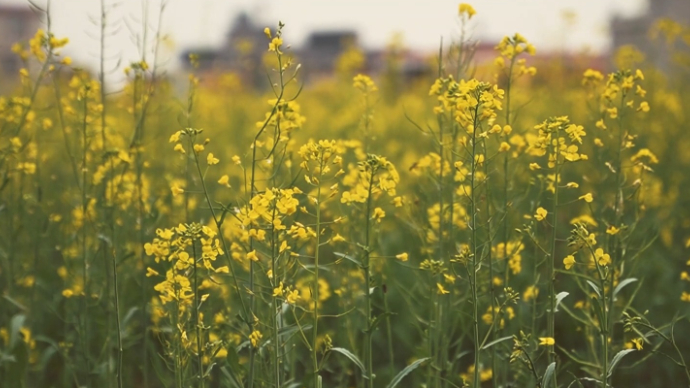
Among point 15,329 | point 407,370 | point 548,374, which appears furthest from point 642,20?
point 15,329

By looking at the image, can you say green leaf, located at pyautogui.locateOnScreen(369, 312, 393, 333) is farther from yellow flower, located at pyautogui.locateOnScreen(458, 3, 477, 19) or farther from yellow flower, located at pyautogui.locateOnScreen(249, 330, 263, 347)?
yellow flower, located at pyautogui.locateOnScreen(458, 3, 477, 19)

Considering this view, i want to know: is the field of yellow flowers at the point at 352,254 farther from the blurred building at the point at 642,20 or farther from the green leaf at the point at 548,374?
the blurred building at the point at 642,20

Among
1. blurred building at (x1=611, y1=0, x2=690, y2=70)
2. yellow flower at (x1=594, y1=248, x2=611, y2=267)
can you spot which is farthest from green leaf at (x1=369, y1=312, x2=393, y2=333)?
blurred building at (x1=611, y1=0, x2=690, y2=70)

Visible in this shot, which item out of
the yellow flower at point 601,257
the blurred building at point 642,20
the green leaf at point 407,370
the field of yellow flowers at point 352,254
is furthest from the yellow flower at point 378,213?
the blurred building at point 642,20

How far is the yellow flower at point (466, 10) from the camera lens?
9.54 feet

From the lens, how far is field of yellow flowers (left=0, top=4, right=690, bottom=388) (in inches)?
90.0

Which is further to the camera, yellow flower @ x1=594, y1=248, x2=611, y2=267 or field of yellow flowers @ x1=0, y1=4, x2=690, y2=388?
field of yellow flowers @ x1=0, y1=4, x2=690, y2=388

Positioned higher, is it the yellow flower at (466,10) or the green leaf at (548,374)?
the yellow flower at (466,10)

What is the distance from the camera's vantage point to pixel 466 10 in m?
2.93

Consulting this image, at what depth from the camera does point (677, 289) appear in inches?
170

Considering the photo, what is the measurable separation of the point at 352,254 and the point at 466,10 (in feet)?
3.79

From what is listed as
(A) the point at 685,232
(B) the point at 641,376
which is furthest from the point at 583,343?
(A) the point at 685,232

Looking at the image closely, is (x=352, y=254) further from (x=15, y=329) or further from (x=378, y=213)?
(x=15, y=329)

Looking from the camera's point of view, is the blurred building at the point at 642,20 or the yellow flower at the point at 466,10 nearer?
the yellow flower at the point at 466,10
